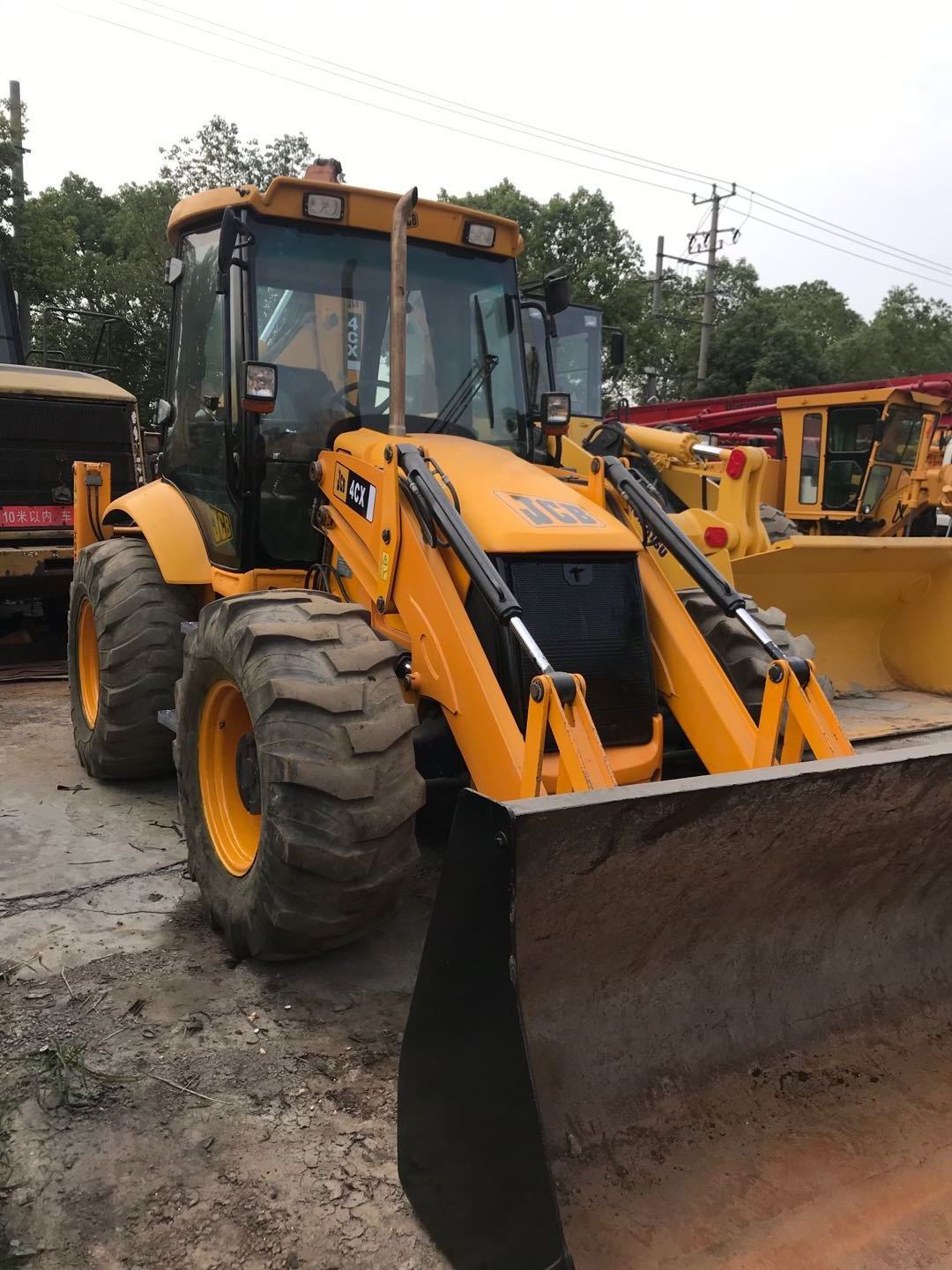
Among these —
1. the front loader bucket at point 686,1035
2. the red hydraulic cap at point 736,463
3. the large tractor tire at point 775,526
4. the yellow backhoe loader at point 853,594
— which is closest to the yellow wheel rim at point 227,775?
the front loader bucket at point 686,1035

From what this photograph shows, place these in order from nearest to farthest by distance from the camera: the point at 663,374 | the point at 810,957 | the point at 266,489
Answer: the point at 810,957 < the point at 266,489 < the point at 663,374

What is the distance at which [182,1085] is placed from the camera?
8.94 feet

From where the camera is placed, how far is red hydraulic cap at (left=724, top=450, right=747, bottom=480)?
22.2ft

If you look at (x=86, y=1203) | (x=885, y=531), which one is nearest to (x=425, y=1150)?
(x=86, y=1203)

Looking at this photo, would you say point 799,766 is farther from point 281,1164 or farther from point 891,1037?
point 281,1164

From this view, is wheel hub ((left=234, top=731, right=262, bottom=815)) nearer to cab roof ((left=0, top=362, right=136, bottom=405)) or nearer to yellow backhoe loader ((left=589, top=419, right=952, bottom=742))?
yellow backhoe loader ((left=589, top=419, right=952, bottom=742))

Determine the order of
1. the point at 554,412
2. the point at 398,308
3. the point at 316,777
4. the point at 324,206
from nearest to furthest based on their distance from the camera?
the point at 316,777 < the point at 398,308 < the point at 324,206 < the point at 554,412

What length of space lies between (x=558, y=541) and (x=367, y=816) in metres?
1.20

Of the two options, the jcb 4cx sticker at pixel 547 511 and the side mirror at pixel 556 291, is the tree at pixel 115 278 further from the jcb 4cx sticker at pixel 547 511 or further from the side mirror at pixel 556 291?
the jcb 4cx sticker at pixel 547 511

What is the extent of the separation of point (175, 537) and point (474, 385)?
5.46 feet

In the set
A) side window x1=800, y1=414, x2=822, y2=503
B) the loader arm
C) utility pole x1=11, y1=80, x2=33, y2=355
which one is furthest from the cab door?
utility pole x1=11, y1=80, x2=33, y2=355

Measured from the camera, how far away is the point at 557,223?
107ft

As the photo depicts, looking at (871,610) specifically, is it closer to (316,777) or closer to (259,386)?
(259,386)

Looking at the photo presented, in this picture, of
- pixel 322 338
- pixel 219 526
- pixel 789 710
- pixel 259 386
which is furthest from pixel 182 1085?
pixel 322 338
